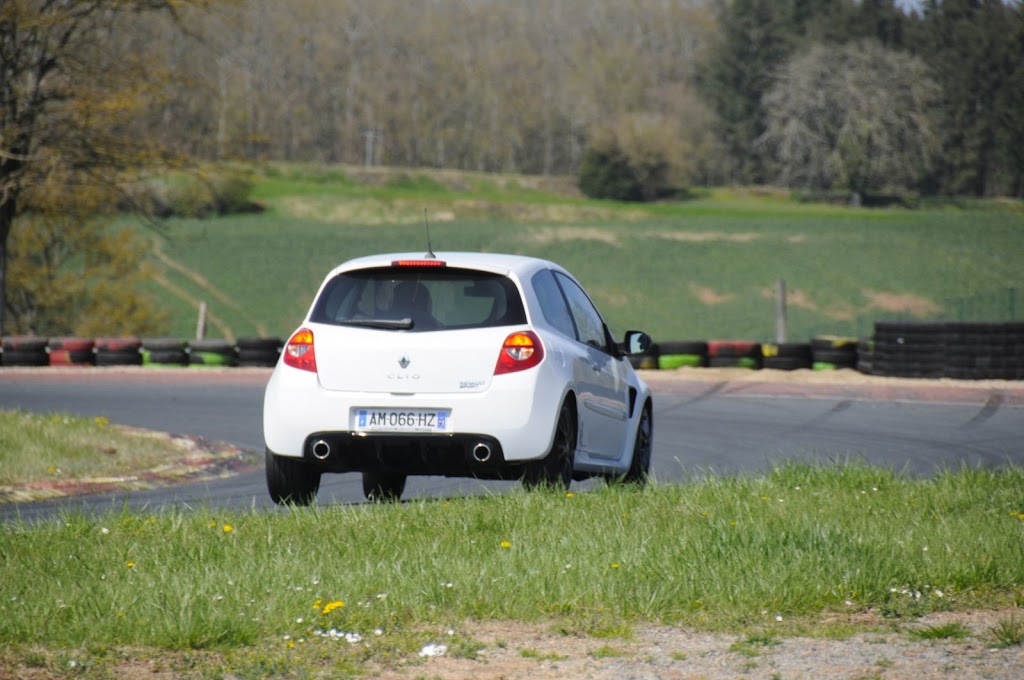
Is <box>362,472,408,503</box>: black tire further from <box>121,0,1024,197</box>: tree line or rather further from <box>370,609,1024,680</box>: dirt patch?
<box>121,0,1024,197</box>: tree line

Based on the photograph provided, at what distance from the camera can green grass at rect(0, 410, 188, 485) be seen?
12.0 metres

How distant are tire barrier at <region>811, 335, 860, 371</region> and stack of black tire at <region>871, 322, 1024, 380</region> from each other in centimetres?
153

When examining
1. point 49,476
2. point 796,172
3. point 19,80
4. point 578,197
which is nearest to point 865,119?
point 796,172

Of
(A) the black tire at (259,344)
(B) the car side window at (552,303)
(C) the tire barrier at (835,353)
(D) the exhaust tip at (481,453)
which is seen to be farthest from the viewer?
(A) the black tire at (259,344)

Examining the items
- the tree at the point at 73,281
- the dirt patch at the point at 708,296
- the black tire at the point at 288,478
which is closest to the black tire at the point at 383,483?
the black tire at the point at 288,478

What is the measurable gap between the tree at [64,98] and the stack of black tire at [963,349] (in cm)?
1744

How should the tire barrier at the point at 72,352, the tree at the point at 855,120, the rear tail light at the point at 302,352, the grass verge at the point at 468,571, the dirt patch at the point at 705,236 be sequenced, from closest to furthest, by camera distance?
the grass verge at the point at 468,571, the rear tail light at the point at 302,352, the tire barrier at the point at 72,352, the dirt patch at the point at 705,236, the tree at the point at 855,120

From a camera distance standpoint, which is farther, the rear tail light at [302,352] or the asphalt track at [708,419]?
the asphalt track at [708,419]

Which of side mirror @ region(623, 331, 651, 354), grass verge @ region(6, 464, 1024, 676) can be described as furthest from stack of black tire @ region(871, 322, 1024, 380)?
grass verge @ region(6, 464, 1024, 676)

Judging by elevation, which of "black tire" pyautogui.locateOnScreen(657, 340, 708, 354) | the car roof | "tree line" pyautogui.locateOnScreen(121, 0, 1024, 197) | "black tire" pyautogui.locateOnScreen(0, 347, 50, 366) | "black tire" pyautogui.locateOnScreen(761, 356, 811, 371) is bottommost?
"black tire" pyautogui.locateOnScreen(0, 347, 50, 366)

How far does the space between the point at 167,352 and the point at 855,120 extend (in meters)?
83.3

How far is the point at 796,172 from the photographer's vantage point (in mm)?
108938

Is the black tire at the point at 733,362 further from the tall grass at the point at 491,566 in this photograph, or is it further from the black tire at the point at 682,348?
the tall grass at the point at 491,566

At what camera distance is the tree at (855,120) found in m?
102
